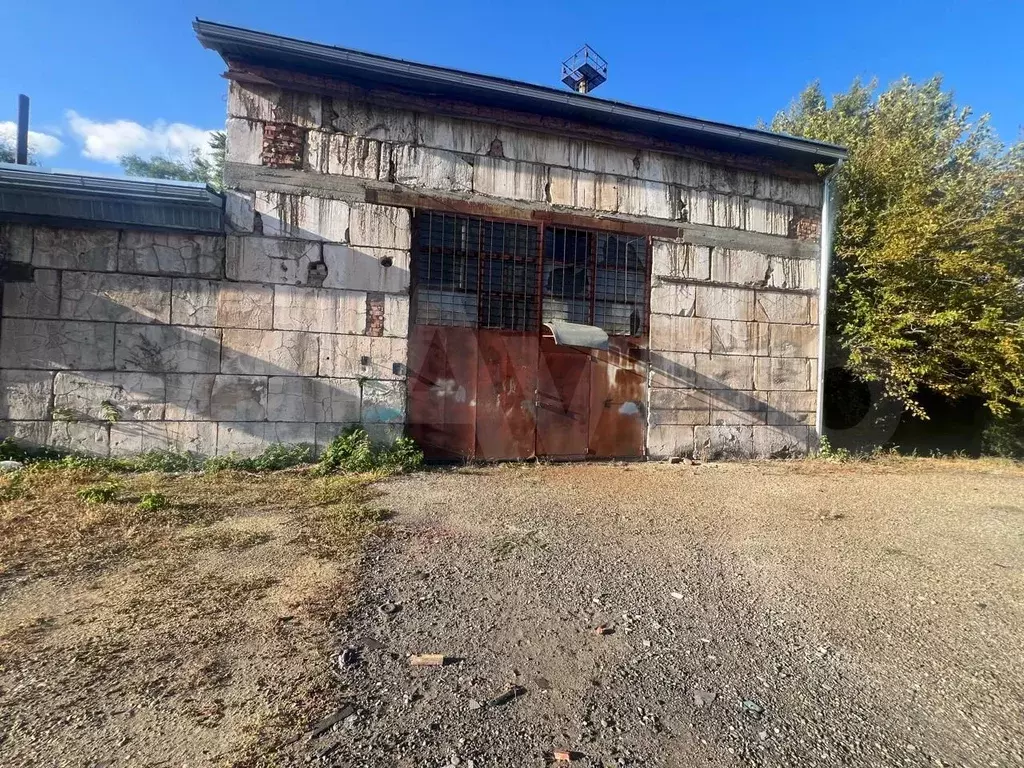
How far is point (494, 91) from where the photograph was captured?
739 centimetres

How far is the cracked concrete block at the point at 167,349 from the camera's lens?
6641 mm

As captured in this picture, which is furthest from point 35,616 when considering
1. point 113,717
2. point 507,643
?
point 507,643

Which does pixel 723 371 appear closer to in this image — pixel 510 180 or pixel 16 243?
pixel 510 180

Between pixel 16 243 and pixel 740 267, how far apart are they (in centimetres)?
1039

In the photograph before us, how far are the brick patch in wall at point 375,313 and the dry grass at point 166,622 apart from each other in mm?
2926

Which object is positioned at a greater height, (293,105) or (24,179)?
(293,105)

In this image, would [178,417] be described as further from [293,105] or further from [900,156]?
[900,156]

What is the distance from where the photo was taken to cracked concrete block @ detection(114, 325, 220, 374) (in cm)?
664

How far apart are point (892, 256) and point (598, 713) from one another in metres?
9.46

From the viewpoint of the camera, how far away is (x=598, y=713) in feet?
7.26

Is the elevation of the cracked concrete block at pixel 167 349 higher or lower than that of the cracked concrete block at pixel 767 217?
lower

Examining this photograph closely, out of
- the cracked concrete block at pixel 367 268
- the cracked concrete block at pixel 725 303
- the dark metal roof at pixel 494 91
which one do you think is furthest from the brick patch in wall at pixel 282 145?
the cracked concrete block at pixel 725 303

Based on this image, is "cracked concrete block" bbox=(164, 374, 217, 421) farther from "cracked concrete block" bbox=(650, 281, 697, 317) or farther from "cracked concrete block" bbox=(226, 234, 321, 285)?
"cracked concrete block" bbox=(650, 281, 697, 317)

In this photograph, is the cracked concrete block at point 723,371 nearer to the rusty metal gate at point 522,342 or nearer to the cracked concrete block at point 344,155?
the rusty metal gate at point 522,342
